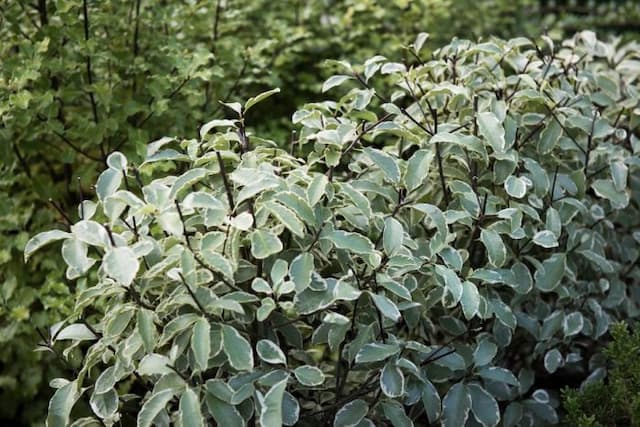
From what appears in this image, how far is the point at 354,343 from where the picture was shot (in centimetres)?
176

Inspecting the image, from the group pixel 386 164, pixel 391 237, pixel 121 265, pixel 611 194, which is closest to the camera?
pixel 121 265

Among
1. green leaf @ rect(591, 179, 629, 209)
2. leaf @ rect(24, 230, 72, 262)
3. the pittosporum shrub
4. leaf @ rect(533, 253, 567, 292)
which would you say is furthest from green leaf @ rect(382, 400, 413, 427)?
green leaf @ rect(591, 179, 629, 209)

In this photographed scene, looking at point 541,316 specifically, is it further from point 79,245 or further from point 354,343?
point 79,245

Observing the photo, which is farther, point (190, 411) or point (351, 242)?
point (351, 242)

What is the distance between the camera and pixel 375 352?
170 cm

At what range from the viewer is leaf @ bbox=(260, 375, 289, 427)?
5.06ft

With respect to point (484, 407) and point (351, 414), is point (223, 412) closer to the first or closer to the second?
point (351, 414)

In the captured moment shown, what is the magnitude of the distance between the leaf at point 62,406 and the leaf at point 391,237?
74cm

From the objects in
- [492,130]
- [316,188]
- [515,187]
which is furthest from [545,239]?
[316,188]

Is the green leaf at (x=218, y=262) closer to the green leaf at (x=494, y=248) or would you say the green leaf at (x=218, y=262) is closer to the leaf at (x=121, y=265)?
the leaf at (x=121, y=265)

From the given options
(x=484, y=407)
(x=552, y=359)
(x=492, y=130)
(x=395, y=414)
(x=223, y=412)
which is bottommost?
(x=552, y=359)

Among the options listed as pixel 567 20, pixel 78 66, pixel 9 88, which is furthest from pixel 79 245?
pixel 567 20

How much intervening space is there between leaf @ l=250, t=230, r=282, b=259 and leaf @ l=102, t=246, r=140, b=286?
0.24 meters

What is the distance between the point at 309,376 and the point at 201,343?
0.25 m
